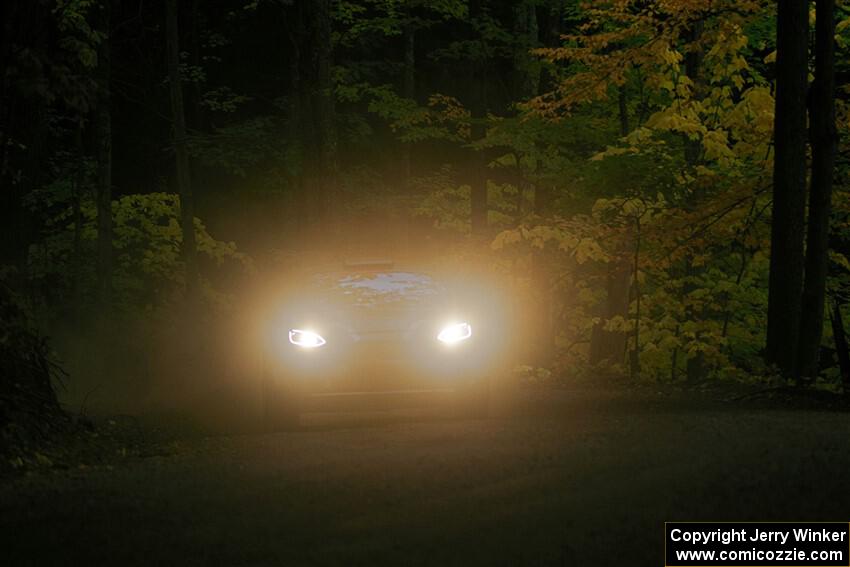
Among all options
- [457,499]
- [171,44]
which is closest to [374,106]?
[171,44]

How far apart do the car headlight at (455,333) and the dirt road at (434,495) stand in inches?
44.3

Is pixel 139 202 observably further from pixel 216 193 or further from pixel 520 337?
pixel 520 337

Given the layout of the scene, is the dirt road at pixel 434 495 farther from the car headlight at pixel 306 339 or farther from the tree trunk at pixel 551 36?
the tree trunk at pixel 551 36

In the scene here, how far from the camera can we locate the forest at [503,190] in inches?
657

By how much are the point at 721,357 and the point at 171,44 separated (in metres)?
15.4

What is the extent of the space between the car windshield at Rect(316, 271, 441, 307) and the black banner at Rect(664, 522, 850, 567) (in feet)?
20.5

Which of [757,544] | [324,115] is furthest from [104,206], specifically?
[757,544]

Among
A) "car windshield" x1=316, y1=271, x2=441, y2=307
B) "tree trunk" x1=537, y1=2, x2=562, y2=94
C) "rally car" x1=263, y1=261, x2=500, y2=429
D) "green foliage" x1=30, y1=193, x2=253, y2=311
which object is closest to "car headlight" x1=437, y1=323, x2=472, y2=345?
"rally car" x1=263, y1=261, x2=500, y2=429

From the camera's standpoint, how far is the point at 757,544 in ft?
21.0

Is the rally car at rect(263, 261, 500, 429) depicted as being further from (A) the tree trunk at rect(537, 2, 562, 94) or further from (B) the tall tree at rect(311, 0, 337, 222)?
(A) the tree trunk at rect(537, 2, 562, 94)

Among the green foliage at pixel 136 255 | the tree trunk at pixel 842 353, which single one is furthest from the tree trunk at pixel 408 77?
the tree trunk at pixel 842 353

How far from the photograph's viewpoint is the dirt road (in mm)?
6543

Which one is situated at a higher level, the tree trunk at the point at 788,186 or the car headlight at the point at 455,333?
the tree trunk at the point at 788,186

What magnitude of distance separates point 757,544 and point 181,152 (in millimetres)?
25326
